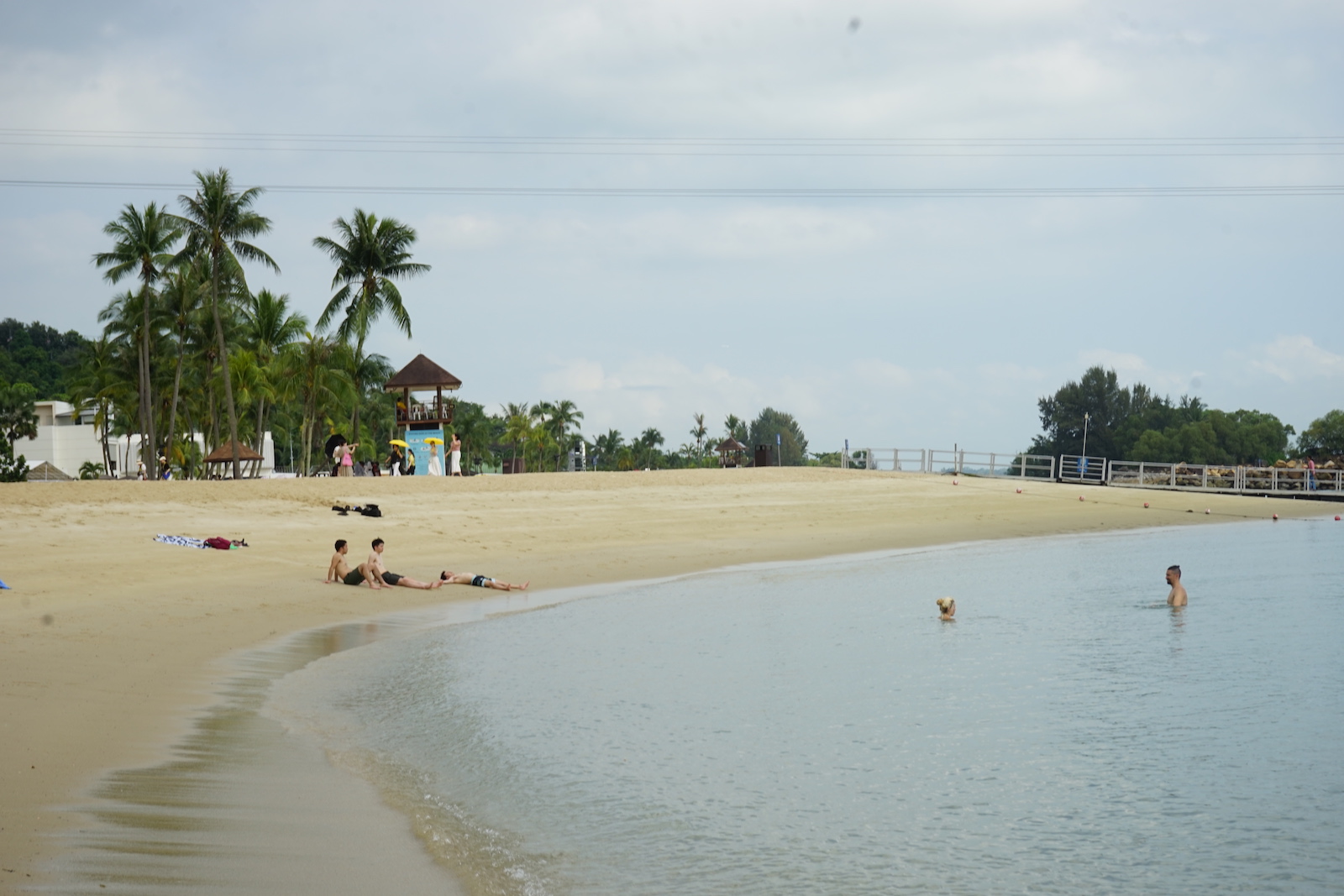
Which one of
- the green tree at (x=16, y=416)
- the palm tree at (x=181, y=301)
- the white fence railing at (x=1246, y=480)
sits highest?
the palm tree at (x=181, y=301)

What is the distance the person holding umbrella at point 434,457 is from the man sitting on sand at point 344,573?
17.4 m

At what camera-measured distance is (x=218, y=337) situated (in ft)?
146

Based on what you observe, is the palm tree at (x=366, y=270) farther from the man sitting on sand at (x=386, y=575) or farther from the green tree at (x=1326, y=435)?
the green tree at (x=1326, y=435)

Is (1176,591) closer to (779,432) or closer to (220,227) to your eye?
(220,227)

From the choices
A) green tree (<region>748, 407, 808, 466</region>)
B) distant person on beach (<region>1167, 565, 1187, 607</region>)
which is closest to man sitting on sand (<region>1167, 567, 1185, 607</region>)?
distant person on beach (<region>1167, 565, 1187, 607</region>)

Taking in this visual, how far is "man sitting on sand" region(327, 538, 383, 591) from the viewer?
17.4 m

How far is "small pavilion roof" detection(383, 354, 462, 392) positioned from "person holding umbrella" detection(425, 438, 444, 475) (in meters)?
2.76

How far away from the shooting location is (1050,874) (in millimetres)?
6473

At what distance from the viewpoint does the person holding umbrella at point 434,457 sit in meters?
35.7

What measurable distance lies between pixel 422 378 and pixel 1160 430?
81575 millimetres

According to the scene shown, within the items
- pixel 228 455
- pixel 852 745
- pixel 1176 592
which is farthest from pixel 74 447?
pixel 852 745

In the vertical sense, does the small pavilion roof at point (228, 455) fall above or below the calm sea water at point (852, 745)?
above

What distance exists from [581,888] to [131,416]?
67882 millimetres

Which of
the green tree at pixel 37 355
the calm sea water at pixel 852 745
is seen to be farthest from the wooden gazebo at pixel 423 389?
the green tree at pixel 37 355
